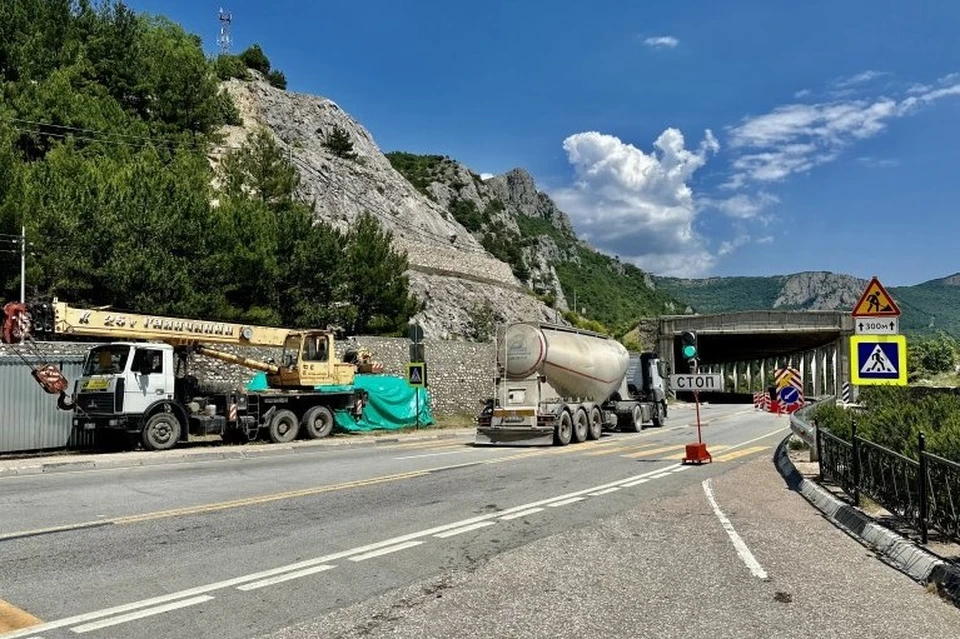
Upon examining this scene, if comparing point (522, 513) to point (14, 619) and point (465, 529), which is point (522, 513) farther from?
point (14, 619)

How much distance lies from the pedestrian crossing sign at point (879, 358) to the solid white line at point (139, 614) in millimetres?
10231

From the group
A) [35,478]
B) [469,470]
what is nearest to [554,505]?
[469,470]

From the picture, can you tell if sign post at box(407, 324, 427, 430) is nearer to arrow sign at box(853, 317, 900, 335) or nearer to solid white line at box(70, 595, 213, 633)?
arrow sign at box(853, 317, 900, 335)

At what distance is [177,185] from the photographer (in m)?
32.6

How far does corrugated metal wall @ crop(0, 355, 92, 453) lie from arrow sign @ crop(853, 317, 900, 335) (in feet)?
61.0

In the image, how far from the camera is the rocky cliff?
6550 cm

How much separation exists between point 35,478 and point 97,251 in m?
14.2

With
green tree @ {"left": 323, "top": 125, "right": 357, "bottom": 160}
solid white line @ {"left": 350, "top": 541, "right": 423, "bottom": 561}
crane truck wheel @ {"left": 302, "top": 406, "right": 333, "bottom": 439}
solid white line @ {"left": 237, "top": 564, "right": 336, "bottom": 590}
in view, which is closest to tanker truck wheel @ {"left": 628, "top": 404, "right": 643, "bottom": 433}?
crane truck wheel @ {"left": 302, "top": 406, "right": 333, "bottom": 439}

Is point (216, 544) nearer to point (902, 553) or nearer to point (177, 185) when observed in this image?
point (902, 553)

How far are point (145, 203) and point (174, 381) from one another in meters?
11.5

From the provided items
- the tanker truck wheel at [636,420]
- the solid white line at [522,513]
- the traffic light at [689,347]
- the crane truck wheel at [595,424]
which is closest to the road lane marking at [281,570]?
the solid white line at [522,513]

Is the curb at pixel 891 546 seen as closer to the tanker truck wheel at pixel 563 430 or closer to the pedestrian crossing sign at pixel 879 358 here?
the pedestrian crossing sign at pixel 879 358

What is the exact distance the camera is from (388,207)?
7812 cm

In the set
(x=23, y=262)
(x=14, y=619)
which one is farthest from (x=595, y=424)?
(x=14, y=619)
